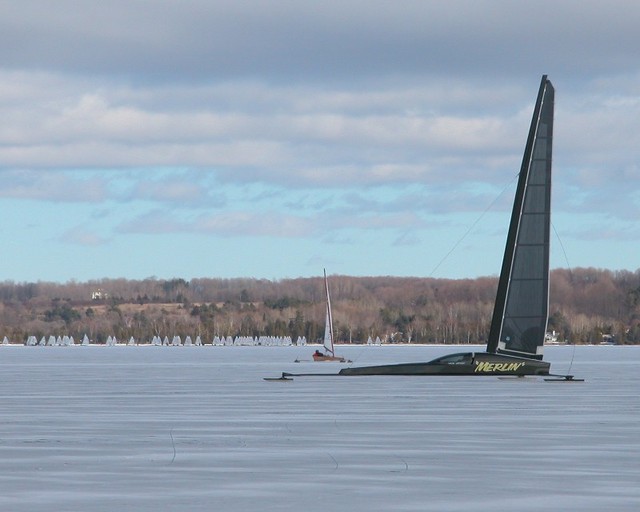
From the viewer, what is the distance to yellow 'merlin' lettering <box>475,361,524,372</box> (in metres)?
69.6

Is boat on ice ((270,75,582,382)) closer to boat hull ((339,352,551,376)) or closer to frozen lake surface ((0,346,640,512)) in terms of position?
boat hull ((339,352,551,376))

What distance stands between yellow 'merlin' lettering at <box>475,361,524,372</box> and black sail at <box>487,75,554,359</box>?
5.05ft

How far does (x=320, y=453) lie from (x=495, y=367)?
127ft

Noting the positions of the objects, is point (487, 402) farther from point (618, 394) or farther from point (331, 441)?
point (331, 441)

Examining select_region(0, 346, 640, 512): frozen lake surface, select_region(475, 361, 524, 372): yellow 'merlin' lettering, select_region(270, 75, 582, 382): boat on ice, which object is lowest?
select_region(0, 346, 640, 512): frozen lake surface

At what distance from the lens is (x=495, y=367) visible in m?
69.8

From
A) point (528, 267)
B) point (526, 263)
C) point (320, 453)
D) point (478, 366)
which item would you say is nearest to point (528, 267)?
point (528, 267)

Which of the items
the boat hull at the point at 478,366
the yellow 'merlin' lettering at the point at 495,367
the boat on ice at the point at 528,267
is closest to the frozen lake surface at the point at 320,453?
the boat hull at the point at 478,366

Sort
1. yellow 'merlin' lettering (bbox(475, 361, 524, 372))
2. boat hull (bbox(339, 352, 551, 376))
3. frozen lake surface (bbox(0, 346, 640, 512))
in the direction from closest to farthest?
frozen lake surface (bbox(0, 346, 640, 512)), boat hull (bbox(339, 352, 551, 376)), yellow 'merlin' lettering (bbox(475, 361, 524, 372))

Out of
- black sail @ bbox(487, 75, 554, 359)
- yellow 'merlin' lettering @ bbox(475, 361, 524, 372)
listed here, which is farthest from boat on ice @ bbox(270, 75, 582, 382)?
yellow 'merlin' lettering @ bbox(475, 361, 524, 372)

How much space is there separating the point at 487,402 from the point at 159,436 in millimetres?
19303

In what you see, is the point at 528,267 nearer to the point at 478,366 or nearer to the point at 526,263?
the point at 526,263

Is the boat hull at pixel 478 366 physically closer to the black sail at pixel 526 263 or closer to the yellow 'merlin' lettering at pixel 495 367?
the yellow 'merlin' lettering at pixel 495 367

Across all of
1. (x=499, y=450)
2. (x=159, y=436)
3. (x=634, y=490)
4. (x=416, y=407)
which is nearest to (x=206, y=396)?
(x=416, y=407)
